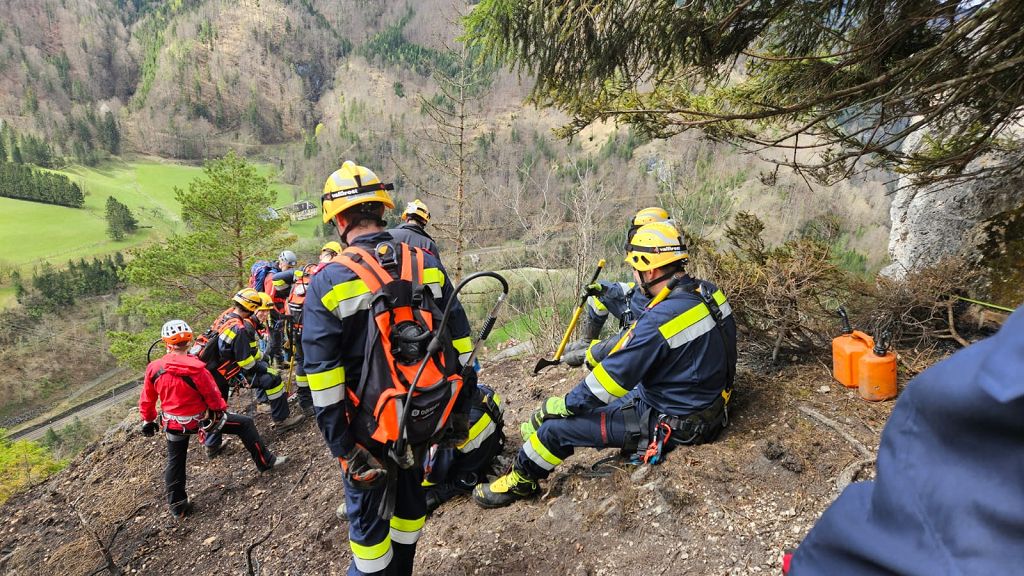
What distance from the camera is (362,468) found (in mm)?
2812

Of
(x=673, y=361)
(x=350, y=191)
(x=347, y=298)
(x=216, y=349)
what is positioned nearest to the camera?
(x=347, y=298)

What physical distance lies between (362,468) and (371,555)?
61 centimetres

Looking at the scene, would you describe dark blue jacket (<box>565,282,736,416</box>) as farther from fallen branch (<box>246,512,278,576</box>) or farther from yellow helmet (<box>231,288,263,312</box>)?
yellow helmet (<box>231,288,263,312</box>)

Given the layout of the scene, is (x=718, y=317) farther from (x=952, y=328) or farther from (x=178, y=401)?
(x=178, y=401)

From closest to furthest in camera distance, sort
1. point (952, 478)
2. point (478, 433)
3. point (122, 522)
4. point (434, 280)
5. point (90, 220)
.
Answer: point (952, 478) → point (434, 280) → point (478, 433) → point (122, 522) → point (90, 220)

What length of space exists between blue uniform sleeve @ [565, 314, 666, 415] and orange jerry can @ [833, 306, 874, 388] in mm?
2095

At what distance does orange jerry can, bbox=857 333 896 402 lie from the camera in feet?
13.2

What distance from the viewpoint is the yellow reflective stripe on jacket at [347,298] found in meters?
2.65

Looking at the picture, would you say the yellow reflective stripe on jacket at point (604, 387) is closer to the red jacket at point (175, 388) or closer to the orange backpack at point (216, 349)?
the red jacket at point (175, 388)

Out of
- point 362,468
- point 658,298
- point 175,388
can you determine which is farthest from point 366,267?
point 175,388

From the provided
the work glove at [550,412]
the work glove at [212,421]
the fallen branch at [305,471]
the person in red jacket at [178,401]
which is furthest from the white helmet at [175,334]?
the work glove at [550,412]

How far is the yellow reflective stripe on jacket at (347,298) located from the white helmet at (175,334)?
3642mm

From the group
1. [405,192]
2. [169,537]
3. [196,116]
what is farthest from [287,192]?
[169,537]

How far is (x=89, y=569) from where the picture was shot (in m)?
5.22
